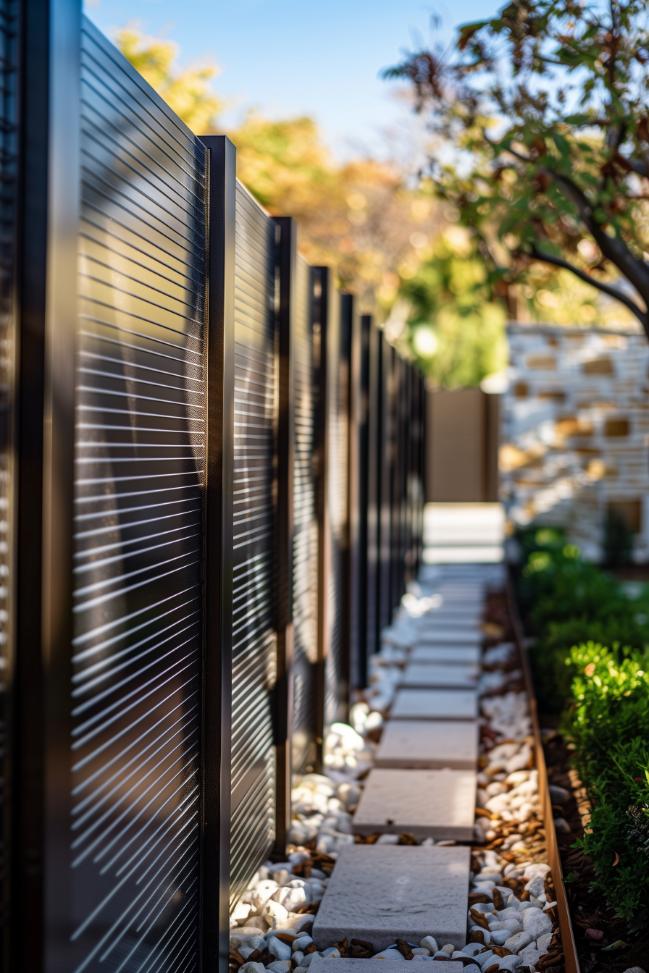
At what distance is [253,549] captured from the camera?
138 inches

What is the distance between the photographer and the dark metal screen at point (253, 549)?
3.19m

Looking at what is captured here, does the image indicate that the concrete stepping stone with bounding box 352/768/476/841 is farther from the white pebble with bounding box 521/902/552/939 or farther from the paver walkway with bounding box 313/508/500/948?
the white pebble with bounding box 521/902/552/939

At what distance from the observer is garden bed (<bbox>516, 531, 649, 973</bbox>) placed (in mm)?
2785

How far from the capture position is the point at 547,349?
12328 mm

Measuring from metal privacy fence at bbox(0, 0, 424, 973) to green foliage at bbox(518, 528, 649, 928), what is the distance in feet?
3.39

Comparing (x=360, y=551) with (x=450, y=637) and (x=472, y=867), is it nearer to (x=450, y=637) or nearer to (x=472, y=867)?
(x=450, y=637)

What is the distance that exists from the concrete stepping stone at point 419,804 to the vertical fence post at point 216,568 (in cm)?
149

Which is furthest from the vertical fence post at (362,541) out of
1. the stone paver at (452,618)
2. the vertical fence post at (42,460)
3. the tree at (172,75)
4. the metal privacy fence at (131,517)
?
the tree at (172,75)

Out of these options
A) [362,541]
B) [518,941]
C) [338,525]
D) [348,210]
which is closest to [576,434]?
[362,541]

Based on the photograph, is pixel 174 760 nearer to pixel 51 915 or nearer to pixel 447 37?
pixel 51 915

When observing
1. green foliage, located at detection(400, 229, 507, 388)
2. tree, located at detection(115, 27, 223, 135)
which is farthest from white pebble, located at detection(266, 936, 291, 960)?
green foliage, located at detection(400, 229, 507, 388)

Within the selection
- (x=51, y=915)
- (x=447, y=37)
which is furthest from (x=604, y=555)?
(x=51, y=915)

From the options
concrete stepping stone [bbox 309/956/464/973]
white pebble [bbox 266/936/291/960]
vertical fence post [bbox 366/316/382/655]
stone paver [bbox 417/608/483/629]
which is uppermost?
vertical fence post [bbox 366/316/382/655]

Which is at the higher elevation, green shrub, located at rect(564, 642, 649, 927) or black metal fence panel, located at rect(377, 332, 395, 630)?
black metal fence panel, located at rect(377, 332, 395, 630)
